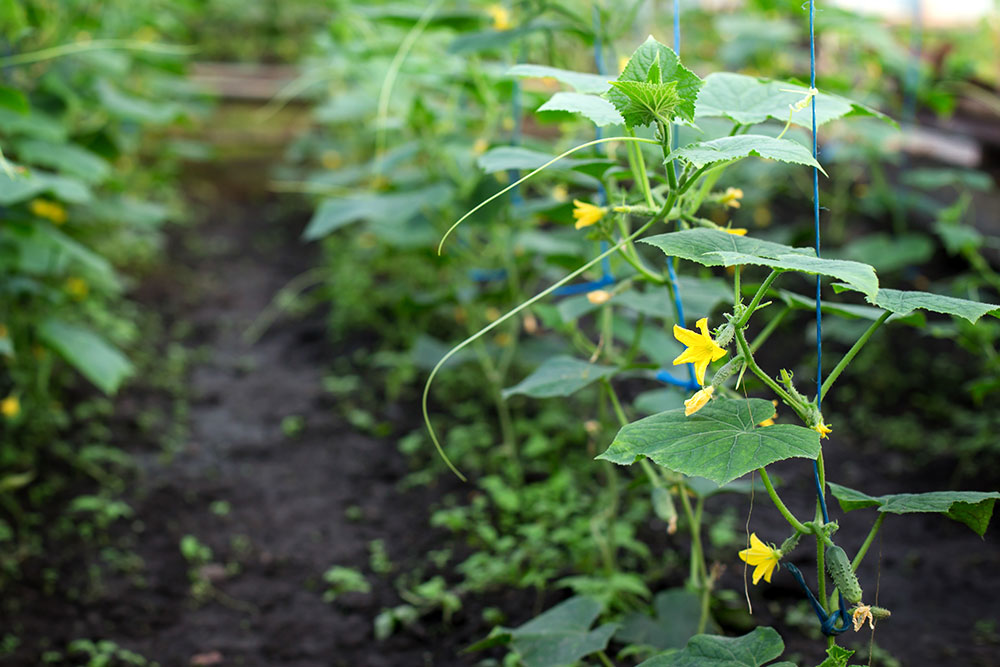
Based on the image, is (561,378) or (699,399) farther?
(561,378)

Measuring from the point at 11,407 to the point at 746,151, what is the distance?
1862 mm

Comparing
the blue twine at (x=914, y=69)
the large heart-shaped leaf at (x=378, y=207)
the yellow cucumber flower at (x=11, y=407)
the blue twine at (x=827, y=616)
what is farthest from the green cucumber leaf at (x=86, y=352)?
the blue twine at (x=914, y=69)

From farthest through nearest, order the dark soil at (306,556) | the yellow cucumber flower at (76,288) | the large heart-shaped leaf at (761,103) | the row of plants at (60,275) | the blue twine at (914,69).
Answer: the blue twine at (914,69), the yellow cucumber flower at (76,288), the row of plants at (60,275), the dark soil at (306,556), the large heart-shaped leaf at (761,103)

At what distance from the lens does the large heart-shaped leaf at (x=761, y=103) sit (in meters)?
1.07

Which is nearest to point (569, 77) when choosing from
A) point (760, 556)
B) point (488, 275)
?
point (760, 556)

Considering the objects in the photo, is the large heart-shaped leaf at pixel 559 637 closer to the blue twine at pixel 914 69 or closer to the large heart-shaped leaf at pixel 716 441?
the large heart-shaped leaf at pixel 716 441

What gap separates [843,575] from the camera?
0.91 metres

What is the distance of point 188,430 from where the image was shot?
2.44 m

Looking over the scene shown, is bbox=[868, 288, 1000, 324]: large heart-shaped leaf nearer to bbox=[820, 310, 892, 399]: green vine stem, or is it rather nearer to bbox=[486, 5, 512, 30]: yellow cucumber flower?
bbox=[820, 310, 892, 399]: green vine stem

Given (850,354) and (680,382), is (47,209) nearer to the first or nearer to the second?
(680,382)

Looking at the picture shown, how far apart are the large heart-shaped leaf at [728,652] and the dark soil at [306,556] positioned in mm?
529

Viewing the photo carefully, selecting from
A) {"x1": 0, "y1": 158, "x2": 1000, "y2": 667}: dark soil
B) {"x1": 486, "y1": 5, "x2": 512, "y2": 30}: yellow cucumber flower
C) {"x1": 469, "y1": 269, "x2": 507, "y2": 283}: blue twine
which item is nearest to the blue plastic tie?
{"x1": 486, "y1": 5, "x2": 512, "y2": 30}: yellow cucumber flower

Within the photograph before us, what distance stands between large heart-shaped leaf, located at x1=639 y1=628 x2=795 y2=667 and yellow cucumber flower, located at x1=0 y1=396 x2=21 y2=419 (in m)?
1.69

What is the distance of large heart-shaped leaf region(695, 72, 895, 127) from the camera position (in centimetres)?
107
